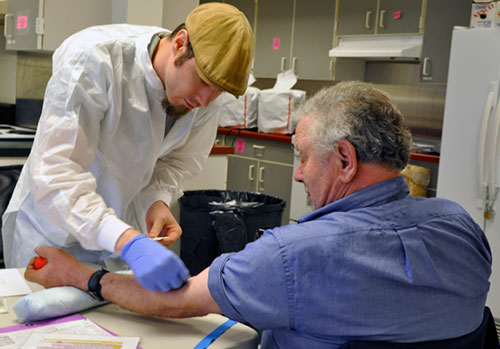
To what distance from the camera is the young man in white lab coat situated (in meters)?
1.28

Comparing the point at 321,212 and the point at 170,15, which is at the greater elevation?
the point at 170,15

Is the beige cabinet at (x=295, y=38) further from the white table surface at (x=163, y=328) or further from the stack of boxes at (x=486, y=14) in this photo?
the white table surface at (x=163, y=328)

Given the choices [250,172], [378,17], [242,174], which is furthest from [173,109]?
[378,17]

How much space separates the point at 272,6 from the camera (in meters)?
5.83

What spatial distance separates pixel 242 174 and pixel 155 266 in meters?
4.19

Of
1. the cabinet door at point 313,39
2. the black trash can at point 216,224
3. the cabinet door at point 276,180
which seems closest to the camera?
the black trash can at point 216,224

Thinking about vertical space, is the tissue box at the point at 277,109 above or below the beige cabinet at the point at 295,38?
below

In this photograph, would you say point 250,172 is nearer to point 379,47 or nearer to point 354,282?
point 379,47

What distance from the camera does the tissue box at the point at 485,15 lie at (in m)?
3.34

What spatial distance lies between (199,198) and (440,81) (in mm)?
2493

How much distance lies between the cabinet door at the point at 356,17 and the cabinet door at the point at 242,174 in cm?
151

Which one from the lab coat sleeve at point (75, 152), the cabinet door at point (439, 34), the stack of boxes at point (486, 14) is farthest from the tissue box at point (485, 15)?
the lab coat sleeve at point (75, 152)

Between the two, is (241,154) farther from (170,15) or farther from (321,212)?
(321,212)

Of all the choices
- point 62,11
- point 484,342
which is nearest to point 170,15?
point 62,11
